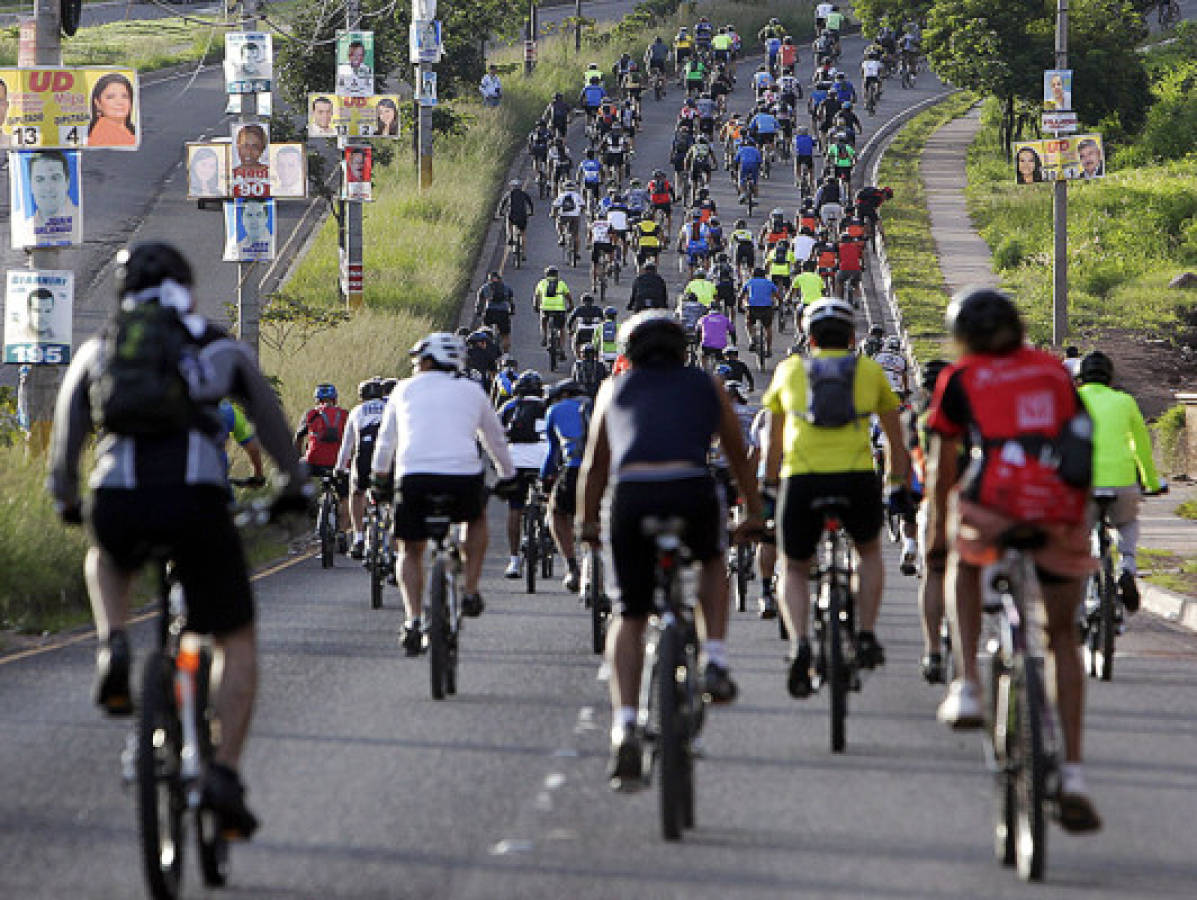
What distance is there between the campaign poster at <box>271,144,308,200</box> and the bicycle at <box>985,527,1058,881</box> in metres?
19.9

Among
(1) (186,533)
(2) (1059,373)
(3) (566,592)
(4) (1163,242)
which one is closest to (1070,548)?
(2) (1059,373)

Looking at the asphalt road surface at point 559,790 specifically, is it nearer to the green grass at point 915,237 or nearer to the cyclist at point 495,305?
the cyclist at point 495,305

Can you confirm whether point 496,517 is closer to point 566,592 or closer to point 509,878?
point 566,592

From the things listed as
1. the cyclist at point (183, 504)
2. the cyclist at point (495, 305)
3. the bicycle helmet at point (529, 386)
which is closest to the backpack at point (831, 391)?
the cyclist at point (183, 504)

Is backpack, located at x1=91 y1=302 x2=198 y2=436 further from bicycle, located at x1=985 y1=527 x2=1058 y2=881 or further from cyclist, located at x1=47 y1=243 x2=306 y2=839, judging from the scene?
bicycle, located at x1=985 y1=527 x2=1058 y2=881

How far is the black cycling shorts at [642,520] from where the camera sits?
8.02 meters

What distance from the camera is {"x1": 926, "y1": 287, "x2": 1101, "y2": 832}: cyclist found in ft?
23.6

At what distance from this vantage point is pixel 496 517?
2544 centimetres

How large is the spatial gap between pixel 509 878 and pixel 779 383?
3601 millimetres

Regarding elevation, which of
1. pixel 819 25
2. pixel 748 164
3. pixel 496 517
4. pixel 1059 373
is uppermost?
pixel 819 25

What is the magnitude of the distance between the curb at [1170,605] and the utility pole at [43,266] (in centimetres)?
892

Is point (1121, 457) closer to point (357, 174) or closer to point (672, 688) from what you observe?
point (672, 688)

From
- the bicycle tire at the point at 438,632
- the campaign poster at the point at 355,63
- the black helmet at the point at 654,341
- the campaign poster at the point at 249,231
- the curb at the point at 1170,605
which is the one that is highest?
the campaign poster at the point at 355,63

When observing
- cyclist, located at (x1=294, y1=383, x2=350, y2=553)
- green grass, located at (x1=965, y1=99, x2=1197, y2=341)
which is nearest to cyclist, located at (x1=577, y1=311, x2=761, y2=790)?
cyclist, located at (x1=294, y1=383, x2=350, y2=553)
